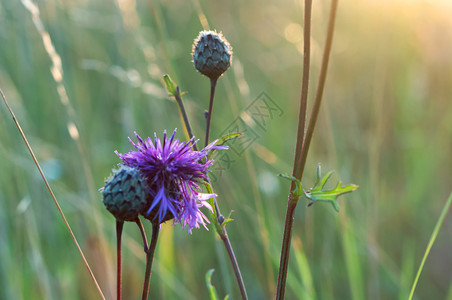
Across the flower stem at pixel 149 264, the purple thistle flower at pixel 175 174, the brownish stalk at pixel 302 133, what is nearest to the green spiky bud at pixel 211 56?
the purple thistle flower at pixel 175 174

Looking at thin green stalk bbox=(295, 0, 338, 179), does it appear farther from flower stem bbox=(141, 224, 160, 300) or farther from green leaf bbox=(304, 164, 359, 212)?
flower stem bbox=(141, 224, 160, 300)

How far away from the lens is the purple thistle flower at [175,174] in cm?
101

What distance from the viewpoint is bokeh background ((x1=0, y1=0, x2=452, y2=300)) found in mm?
1873

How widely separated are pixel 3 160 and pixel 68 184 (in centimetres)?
56

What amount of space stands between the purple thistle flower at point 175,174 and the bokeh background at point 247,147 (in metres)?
0.59

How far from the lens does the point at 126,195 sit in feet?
3.09

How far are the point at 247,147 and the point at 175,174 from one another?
0.85 metres

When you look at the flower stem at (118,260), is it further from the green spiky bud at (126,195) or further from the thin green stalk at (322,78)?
the thin green stalk at (322,78)

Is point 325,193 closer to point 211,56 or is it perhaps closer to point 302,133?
point 302,133

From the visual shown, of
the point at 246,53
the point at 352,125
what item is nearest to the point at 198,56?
the point at 352,125

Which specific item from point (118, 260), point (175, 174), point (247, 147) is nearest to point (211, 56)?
point (175, 174)

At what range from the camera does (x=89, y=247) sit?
215 centimetres

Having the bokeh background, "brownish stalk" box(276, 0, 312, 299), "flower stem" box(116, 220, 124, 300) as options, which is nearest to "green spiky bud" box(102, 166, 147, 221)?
"flower stem" box(116, 220, 124, 300)

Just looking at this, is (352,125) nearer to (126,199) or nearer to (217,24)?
(217,24)
